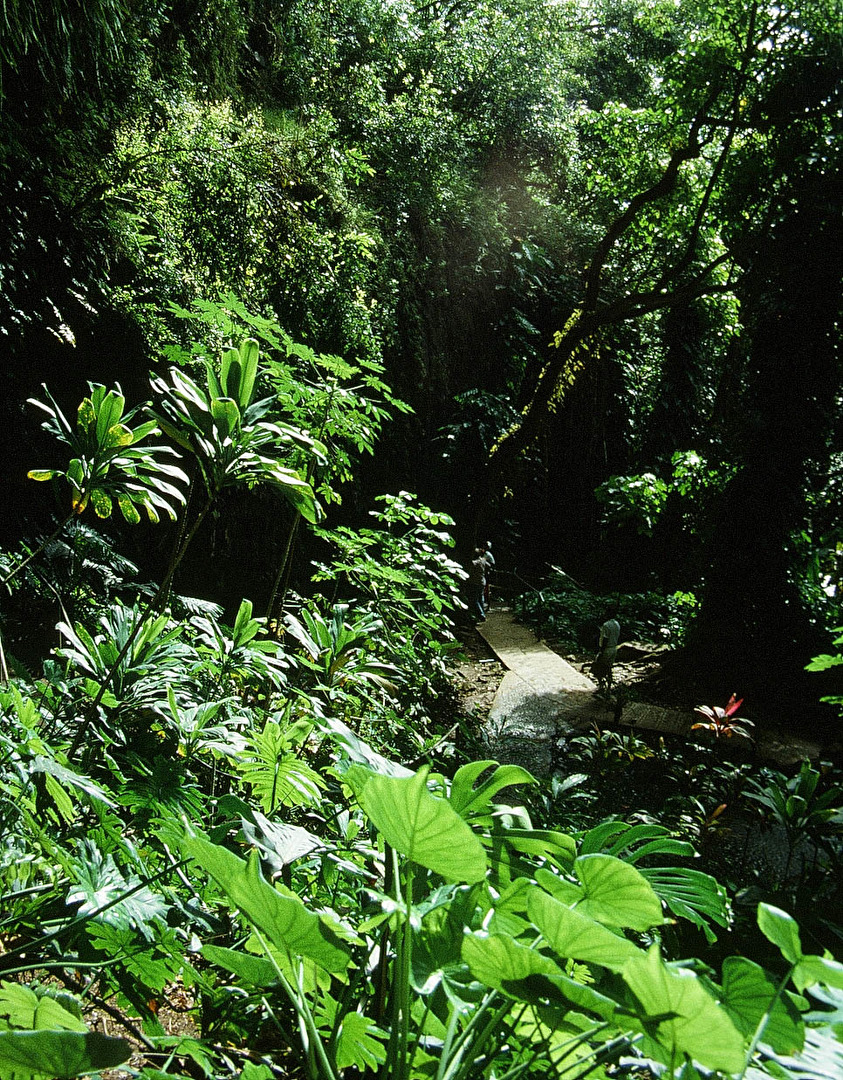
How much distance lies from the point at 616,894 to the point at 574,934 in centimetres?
11

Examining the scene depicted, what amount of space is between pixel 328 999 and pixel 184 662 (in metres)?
1.34

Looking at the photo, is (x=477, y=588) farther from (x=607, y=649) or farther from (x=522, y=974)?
(x=522, y=974)

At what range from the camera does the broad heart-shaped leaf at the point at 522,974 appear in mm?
518

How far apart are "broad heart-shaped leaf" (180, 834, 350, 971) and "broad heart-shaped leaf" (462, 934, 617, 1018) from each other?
134mm

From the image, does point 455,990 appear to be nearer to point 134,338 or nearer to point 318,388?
point 318,388

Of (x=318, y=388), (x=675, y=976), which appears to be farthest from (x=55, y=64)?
(x=675, y=976)

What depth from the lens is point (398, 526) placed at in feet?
20.0

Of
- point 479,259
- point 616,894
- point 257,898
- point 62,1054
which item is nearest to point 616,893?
point 616,894

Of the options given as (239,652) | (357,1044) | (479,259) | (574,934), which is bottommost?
(357,1044)

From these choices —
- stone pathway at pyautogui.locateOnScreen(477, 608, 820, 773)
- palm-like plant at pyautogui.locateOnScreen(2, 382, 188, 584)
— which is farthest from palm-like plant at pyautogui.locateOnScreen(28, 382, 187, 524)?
stone pathway at pyautogui.locateOnScreen(477, 608, 820, 773)

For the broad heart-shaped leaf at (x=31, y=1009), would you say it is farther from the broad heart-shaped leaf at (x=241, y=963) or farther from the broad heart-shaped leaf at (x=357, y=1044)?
the broad heart-shaped leaf at (x=357, y=1044)

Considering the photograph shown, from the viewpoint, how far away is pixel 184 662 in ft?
6.36

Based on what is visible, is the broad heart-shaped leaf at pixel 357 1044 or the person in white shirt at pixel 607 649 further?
the person in white shirt at pixel 607 649

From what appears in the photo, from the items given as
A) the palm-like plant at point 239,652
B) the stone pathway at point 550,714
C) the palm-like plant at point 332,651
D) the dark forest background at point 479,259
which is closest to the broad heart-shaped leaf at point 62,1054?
the palm-like plant at point 239,652
